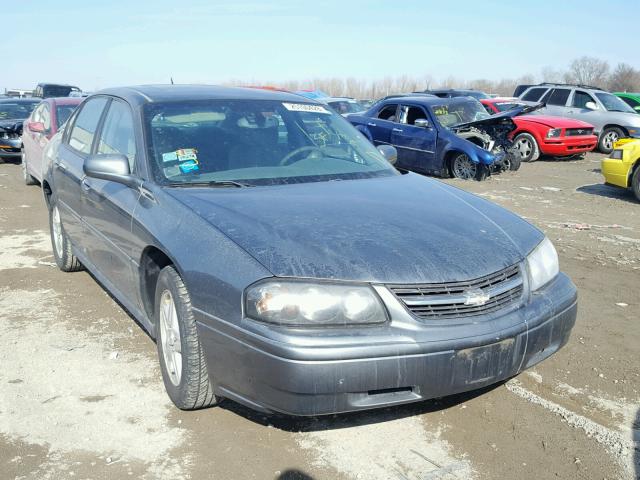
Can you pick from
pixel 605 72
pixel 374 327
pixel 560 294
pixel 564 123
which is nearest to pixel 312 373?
pixel 374 327

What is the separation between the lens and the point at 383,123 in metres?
13.3

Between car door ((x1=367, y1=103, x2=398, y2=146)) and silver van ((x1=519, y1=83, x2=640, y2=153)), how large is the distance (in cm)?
637

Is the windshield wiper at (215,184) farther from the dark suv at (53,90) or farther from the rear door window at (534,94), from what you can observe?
the dark suv at (53,90)

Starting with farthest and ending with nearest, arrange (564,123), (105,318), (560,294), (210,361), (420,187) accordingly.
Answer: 1. (564,123)
2. (105,318)
3. (420,187)
4. (560,294)
5. (210,361)

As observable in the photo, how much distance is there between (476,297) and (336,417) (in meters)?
0.98

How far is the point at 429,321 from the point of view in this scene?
2.71 meters

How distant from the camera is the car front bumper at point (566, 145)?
15312 millimetres

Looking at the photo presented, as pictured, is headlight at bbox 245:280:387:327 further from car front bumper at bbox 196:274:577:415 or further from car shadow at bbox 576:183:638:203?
car shadow at bbox 576:183:638:203

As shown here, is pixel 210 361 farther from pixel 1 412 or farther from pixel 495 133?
pixel 495 133

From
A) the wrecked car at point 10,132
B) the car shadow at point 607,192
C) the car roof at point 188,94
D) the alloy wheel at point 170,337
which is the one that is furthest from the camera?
the wrecked car at point 10,132

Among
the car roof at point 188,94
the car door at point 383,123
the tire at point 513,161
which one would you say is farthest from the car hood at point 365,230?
the tire at point 513,161

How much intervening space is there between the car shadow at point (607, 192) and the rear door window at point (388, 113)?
12.6 ft

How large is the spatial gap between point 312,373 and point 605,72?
84587 millimetres

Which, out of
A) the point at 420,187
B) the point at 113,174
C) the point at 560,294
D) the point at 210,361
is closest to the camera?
the point at 210,361
